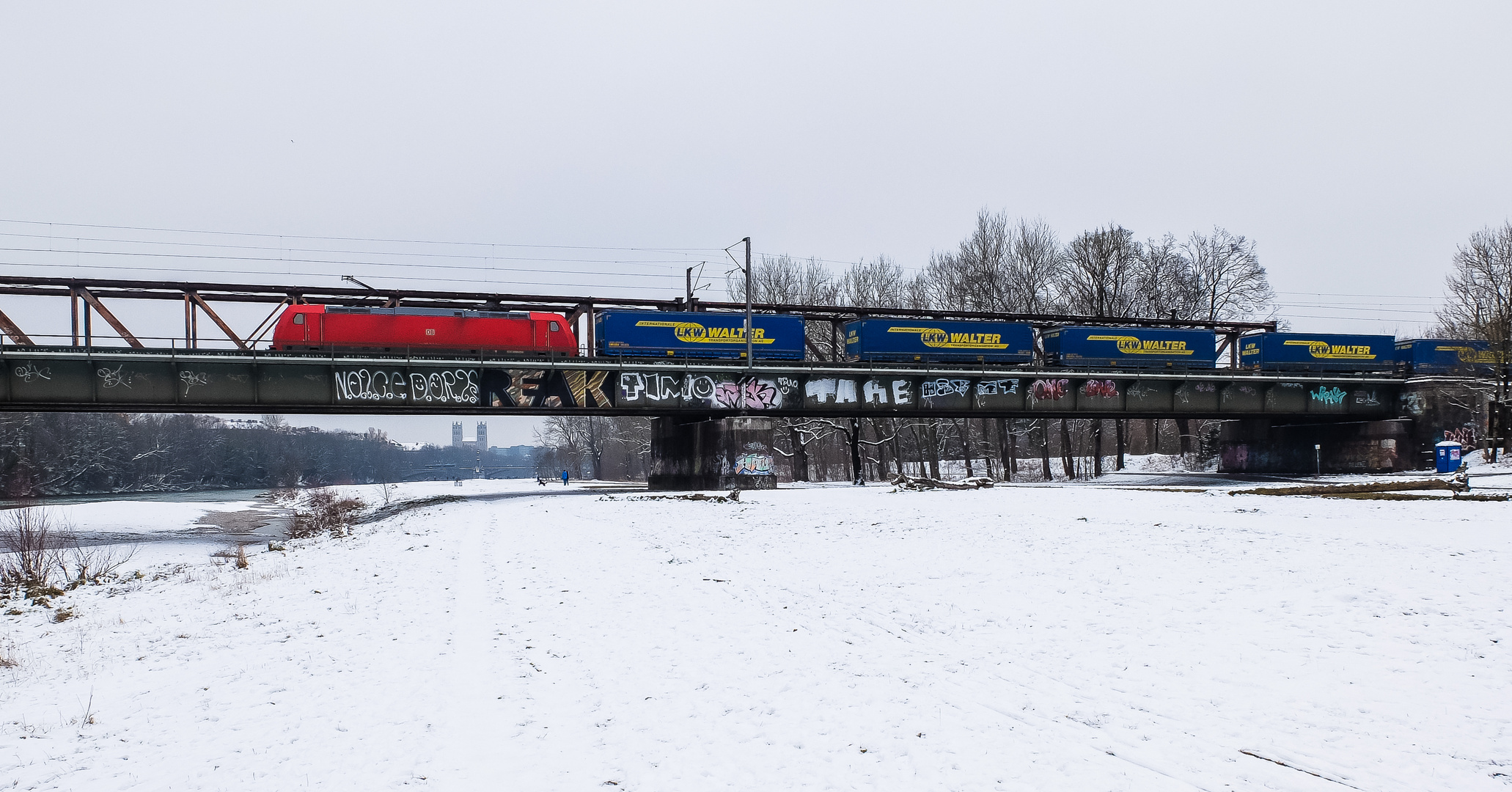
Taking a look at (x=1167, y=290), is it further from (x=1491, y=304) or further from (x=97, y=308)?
(x=97, y=308)

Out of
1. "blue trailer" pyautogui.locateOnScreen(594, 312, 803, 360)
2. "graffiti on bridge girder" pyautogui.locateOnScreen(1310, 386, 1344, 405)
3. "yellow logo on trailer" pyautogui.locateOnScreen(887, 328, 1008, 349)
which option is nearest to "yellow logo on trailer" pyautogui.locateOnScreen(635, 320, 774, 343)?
"blue trailer" pyautogui.locateOnScreen(594, 312, 803, 360)

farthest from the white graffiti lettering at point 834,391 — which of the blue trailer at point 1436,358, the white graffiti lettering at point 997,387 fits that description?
the blue trailer at point 1436,358

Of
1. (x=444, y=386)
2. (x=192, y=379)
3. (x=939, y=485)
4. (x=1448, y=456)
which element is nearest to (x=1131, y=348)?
(x=1448, y=456)

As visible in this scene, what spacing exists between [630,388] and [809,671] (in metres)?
28.8

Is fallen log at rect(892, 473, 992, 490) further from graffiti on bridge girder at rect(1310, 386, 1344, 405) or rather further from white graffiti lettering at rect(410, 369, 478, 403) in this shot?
graffiti on bridge girder at rect(1310, 386, 1344, 405)

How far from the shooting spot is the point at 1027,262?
187 feet

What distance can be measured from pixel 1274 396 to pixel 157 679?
162 ft

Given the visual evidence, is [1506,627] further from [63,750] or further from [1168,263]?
[1168,263]

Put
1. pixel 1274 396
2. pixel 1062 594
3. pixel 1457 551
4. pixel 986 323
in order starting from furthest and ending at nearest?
pixel 1274 396 → pixel 986 323 → pixel 1457 551 → pixel 1062 594

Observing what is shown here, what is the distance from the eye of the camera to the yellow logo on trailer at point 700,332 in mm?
37562

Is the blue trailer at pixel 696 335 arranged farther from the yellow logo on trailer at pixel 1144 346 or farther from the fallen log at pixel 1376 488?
the fallen log at pixel 1376 488

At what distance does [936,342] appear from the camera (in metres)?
40.9

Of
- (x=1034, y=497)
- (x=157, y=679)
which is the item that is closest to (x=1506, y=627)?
(x=157, y=679)

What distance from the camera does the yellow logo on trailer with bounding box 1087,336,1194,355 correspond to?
4303 cm
